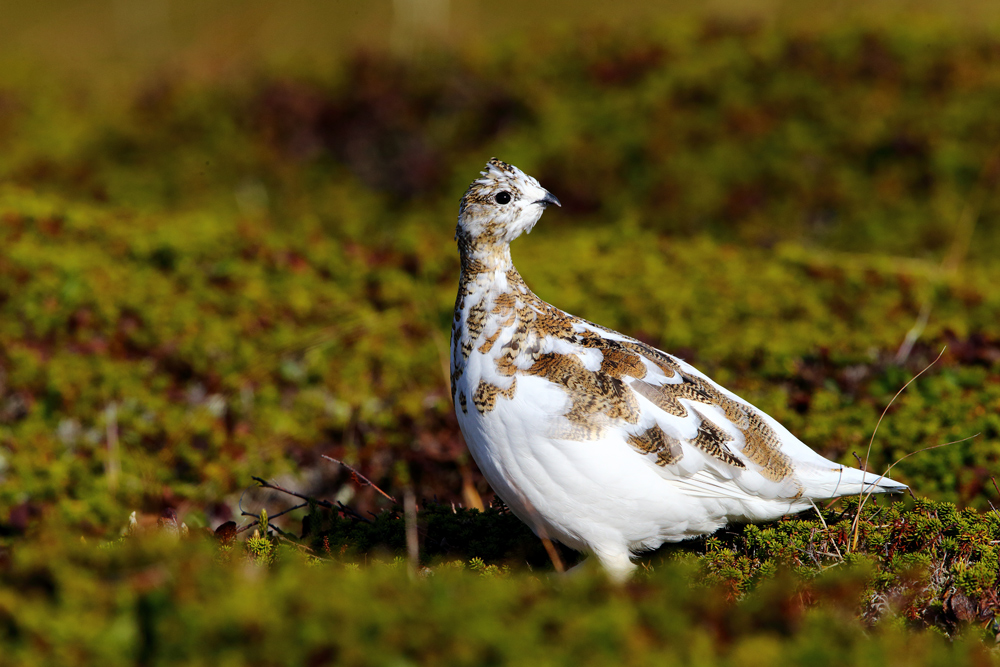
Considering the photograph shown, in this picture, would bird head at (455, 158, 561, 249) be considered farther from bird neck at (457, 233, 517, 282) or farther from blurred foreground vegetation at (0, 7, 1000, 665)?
blurred foreground vegetation at (0, 7, 1000, 665)

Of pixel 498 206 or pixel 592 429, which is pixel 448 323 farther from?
pixel 592 429

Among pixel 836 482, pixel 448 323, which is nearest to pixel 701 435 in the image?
pixel 836 482

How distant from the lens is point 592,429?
9.98ft

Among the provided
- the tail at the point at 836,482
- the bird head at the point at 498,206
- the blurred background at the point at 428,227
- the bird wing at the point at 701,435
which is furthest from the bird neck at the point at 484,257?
the blurred background at the point at 428,227

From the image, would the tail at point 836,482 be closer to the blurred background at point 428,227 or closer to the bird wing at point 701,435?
the bird wing at point 701,435

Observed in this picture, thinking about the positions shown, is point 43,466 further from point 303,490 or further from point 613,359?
point 613,359

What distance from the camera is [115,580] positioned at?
214cm

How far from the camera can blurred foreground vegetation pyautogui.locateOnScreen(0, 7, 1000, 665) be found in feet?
6.98

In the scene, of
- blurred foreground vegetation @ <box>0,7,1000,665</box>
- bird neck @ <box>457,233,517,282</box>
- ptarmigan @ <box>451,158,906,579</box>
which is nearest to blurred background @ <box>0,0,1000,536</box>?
blurred foreground vegetation @ <box>0,7,1000,665</box>

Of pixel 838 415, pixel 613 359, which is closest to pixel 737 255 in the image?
pixel 838 415

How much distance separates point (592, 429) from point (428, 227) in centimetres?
637

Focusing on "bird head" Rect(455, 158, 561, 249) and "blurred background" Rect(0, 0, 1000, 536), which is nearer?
"bird head" Rect(455, 158, 561, 249)

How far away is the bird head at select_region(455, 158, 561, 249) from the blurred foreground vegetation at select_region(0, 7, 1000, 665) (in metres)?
1.18

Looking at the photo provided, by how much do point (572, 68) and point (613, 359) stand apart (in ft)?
27.6
